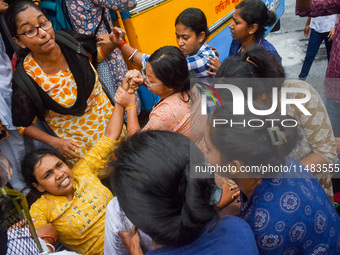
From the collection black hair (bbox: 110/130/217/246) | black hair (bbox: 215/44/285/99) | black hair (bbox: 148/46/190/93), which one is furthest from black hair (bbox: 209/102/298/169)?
black hair (bbox: 148/46/190/93)

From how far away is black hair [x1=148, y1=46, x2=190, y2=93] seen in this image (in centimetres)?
196

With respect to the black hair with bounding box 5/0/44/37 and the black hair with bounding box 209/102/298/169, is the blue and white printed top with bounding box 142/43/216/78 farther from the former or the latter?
the black hair with bounding box 209/102/298/169

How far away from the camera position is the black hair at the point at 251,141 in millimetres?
1255

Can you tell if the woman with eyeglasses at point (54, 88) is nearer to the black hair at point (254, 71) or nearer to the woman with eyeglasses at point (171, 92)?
the woman with eyeglasses at point (171, 92)

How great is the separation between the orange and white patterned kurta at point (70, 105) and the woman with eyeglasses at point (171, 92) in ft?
1.79

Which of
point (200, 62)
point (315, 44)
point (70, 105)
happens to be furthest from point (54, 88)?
point (315, 44)

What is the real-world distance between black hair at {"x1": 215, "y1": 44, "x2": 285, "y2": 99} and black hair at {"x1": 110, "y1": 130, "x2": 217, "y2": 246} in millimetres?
956

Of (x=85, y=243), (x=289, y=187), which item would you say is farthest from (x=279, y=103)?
(x=85, y=243)

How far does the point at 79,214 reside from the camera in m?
1.87

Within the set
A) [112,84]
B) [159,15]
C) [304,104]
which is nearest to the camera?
[304,104]

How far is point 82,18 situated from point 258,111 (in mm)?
1928

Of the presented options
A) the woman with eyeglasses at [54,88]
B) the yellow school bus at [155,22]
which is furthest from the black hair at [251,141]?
the yellow school bus at [155,22]

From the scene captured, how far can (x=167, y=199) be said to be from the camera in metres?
0.99

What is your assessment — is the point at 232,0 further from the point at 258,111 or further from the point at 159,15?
the point at 258,111
